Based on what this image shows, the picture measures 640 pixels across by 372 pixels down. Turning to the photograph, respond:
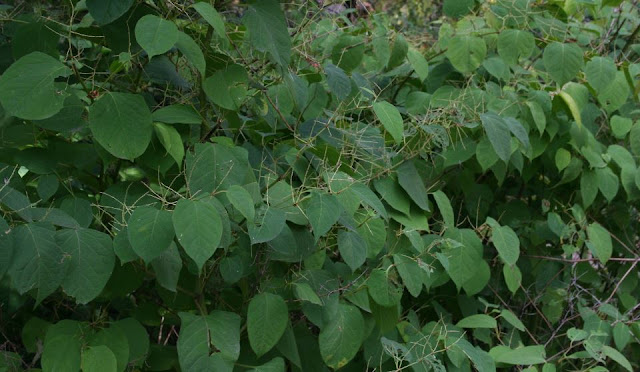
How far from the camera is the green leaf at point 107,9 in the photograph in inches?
67.1

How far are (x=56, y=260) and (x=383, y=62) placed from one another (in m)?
1.31

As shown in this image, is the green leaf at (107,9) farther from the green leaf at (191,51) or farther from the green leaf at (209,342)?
the green leaf at (209,342)

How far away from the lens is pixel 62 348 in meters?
1.76

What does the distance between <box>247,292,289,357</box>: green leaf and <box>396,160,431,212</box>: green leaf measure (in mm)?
537

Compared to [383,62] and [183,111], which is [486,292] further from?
[183,111]

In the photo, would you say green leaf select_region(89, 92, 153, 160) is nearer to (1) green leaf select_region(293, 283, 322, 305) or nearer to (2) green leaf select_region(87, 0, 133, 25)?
(2) green leaf select_region(87, 0, 133, 25)

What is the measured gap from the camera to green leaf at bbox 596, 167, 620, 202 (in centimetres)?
282

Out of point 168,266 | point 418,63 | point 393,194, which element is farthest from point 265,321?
point 418,63

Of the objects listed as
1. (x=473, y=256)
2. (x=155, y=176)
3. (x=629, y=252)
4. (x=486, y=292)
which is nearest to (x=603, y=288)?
(x=629, y=252)

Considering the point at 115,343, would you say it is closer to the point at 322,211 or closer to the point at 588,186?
the point at 322,211

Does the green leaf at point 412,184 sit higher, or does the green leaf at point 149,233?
the green leaf at point 149,233

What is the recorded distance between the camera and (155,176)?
1.96m

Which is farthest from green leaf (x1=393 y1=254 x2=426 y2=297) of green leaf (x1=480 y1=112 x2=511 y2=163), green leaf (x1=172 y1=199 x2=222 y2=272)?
green leaf (x1=172 y1=199 x2=222 y2=272)

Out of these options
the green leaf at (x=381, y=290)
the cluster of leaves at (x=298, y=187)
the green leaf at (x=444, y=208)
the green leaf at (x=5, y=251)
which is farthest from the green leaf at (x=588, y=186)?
the green leaf at (x=5, y=251)
